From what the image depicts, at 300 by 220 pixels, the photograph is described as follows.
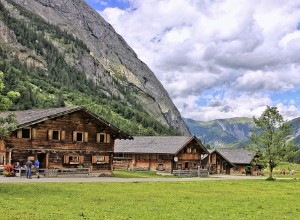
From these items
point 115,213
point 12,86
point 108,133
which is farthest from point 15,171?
point 12,86

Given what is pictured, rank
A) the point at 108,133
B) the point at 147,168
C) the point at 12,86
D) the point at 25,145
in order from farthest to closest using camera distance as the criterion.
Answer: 1. the point at 12,86
2. the point at 147,168
3. the point at 108,133
4. the point at 25,145

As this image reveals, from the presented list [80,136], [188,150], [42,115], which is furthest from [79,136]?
[188,150]

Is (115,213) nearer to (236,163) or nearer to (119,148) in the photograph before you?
(119,148)

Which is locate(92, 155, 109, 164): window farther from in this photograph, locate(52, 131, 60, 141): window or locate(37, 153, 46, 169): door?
locate(37, 153, 46, 169): door

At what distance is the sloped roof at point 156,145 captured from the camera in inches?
3196

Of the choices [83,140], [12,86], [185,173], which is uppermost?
[12,86]

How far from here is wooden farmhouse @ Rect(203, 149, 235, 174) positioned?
99375 millimetres

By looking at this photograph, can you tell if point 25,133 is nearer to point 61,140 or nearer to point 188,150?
point 61,140

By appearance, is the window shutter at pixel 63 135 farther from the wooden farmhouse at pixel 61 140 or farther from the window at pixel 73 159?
the window at pixel 73 159

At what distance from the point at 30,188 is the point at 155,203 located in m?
11.2

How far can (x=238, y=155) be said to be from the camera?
371 ft

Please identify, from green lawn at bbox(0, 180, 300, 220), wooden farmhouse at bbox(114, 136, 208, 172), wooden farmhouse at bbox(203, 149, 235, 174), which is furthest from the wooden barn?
green lawn at bbox(0, 180, 300, 220)

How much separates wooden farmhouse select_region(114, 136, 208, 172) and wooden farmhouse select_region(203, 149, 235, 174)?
37.2 feet

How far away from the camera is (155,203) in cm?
2781
